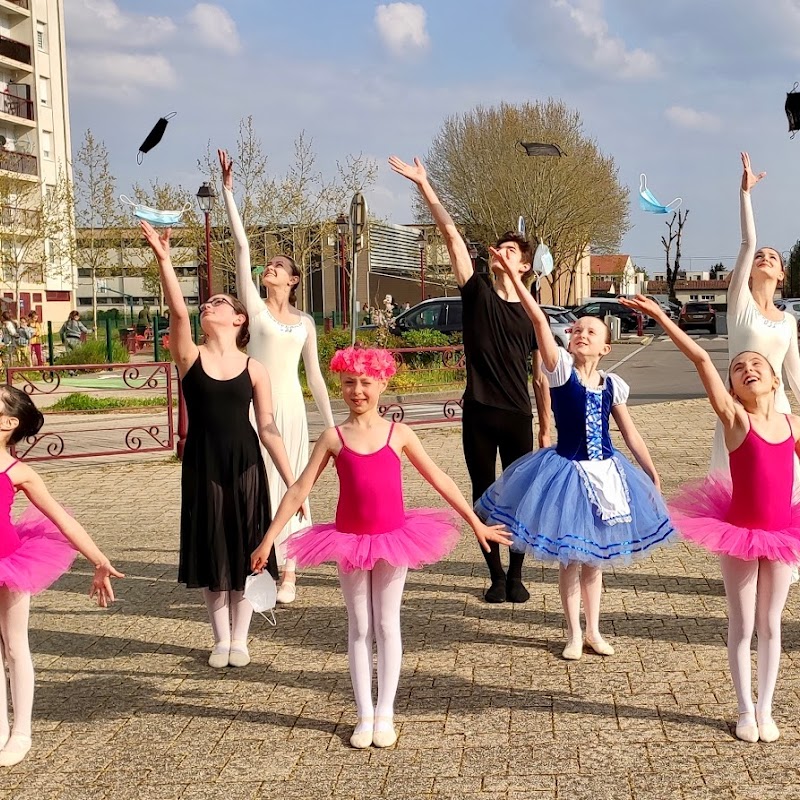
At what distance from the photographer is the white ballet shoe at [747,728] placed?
12.9 ft

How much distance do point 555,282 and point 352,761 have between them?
54703 millimetres

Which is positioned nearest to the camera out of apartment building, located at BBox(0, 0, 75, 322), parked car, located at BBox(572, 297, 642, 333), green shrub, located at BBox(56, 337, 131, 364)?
green shrub, located at BBox(56, 337, 131, 364)

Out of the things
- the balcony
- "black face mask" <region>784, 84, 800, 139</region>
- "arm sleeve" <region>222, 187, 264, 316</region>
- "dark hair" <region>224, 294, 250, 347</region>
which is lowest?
"dark hair" <region>224, 294, 250, 347</region>

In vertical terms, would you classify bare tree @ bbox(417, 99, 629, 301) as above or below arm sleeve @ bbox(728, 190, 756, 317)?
above

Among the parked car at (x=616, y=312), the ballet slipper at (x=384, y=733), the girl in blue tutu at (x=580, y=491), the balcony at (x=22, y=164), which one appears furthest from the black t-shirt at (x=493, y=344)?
the balcony at (x=22, y=164)

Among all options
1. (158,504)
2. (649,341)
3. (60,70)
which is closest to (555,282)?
(649,341)

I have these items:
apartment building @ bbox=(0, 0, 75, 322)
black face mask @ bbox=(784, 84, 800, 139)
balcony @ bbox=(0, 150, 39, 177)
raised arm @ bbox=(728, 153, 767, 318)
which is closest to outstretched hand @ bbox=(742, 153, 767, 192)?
raised arm @ bbox=(728, 153, 767, 318)

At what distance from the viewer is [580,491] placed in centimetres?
470

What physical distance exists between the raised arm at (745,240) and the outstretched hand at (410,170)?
70.1 inches

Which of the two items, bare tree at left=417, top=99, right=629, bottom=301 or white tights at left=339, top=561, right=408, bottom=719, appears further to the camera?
bare tree at left=417, top=99, right=629, bottom=301

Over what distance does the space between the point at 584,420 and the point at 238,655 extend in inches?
82.0

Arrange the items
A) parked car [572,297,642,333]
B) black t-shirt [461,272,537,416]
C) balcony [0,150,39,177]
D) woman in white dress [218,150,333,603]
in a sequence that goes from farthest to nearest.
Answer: balcony [0,150,39,177]
parked car [572,297,642,333]
woman in white dress [218,150,333,603]
black t-shirt [461,272,537,416]

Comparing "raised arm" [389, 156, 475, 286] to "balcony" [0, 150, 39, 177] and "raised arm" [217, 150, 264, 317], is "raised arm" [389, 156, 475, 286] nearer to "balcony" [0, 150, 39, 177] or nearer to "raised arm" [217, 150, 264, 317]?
"raised arm" [217, 150, 264, 317]

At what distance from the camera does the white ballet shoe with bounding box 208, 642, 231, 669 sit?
507 cm
